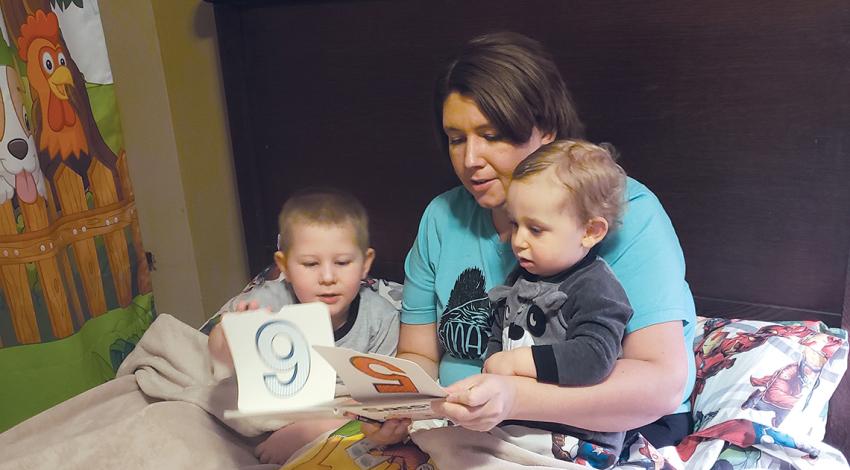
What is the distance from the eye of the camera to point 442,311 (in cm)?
142

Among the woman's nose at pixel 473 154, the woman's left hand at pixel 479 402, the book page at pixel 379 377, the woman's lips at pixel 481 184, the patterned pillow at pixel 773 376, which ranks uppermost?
the woman's nose at pixel 473 154

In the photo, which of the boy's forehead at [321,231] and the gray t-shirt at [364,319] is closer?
the boy's forehead at [321,231]

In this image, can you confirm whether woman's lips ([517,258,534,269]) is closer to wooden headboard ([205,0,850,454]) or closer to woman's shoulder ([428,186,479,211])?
woman's shoulder ([428,186,479,211])

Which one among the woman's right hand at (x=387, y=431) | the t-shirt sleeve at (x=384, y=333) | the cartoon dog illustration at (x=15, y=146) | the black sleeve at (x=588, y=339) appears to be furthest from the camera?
the cartoon dog illustration at (x=15, y=146)

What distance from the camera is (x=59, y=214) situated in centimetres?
187

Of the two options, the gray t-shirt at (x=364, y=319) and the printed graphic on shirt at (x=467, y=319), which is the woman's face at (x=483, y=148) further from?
the gray t-shirt at (x=364, y=319)

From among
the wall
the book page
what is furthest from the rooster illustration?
the book page

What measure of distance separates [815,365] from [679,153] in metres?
0.46

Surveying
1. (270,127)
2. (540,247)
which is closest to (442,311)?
(540,247)

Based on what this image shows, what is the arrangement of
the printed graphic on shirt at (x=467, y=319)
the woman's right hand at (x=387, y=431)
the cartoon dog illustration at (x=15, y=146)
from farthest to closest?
the cartoon dog illustration at (x=15, y=146)
the printed graphic on shirt at (x=467, y=319)
the woman's right hand at (x=387, y=431)

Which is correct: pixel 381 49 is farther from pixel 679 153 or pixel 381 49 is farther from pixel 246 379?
pixel 246 379

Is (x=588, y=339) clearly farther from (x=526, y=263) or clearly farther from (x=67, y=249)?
(x=67, y=249)

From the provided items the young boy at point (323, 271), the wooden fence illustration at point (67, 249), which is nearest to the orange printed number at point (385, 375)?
the young boy at point (323, 271)

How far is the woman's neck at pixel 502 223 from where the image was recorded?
1372 mm
